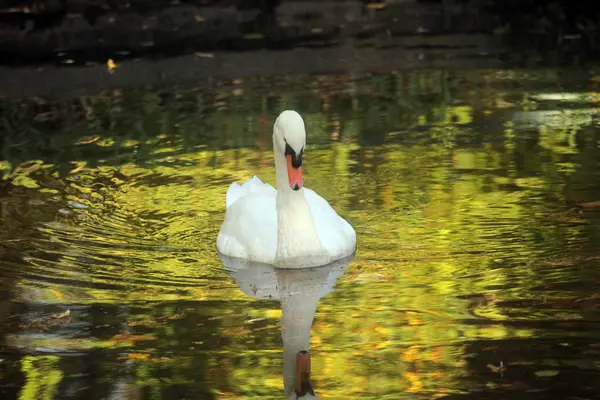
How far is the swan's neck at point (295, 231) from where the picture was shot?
10.2 meters

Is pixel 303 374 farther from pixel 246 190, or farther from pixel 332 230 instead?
pixel 246 190

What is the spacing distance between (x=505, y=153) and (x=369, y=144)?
1487 millimetres

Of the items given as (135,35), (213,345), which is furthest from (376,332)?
(135,35)

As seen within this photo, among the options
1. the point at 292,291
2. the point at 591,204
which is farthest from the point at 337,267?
the point at 591,204

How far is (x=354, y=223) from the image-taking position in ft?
37.4

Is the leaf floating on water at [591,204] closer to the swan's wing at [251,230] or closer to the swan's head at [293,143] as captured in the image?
the swan's wing at [251,230]

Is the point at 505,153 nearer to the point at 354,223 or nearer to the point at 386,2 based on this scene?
the point at 354,223

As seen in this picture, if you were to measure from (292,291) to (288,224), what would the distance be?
0.70 metres

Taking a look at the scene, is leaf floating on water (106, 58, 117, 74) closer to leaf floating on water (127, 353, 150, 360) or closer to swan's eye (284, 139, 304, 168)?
swan's eye (284, 139, 304, 168)

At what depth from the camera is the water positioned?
25.7ft

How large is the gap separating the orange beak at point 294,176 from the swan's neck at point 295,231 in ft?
0.65

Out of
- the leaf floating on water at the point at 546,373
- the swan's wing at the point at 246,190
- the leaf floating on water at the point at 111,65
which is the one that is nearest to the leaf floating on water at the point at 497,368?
the leaf floating on water at the point at 546,373

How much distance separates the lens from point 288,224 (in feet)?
33.6

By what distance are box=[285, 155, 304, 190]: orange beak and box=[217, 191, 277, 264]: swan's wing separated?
0.59 metres
